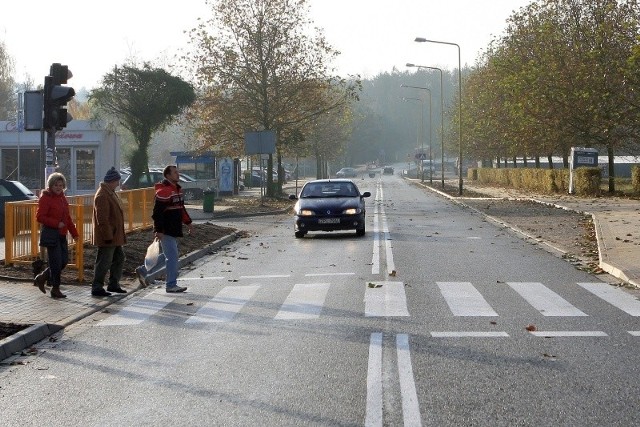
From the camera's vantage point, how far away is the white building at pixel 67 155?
45.2 meters

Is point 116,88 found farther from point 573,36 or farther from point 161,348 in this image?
point 161,348

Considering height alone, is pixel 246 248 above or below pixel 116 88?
below

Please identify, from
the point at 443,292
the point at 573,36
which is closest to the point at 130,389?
the point at 443,292

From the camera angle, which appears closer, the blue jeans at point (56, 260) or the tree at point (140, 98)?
the blue jeans at point (56, 260)

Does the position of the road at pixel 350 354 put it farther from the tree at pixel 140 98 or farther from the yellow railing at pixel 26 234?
the tree at pixel 140 98

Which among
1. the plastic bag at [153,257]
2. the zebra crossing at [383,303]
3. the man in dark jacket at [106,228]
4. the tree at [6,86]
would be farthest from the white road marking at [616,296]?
the tree at [6,86]

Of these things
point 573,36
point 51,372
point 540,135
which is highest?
point 573,36

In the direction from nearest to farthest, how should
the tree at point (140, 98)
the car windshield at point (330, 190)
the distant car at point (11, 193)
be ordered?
1. the distant car at point (11, 193)
2. the car windshield at point (330, 190)
3. the tree at point (140, 98)

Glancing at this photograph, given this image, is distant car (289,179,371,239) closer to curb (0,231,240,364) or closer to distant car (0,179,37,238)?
distant car (0,179,37,238)

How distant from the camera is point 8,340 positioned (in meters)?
9.80

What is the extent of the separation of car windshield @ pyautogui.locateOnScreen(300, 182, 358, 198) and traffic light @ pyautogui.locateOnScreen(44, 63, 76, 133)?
11.8m

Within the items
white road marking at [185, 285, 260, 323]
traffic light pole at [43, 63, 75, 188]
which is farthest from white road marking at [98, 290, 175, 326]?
traffic light pole at [43, 63, 75, 188]

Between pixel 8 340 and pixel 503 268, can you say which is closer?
A: pixel 8 340

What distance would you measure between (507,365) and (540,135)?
145ft
